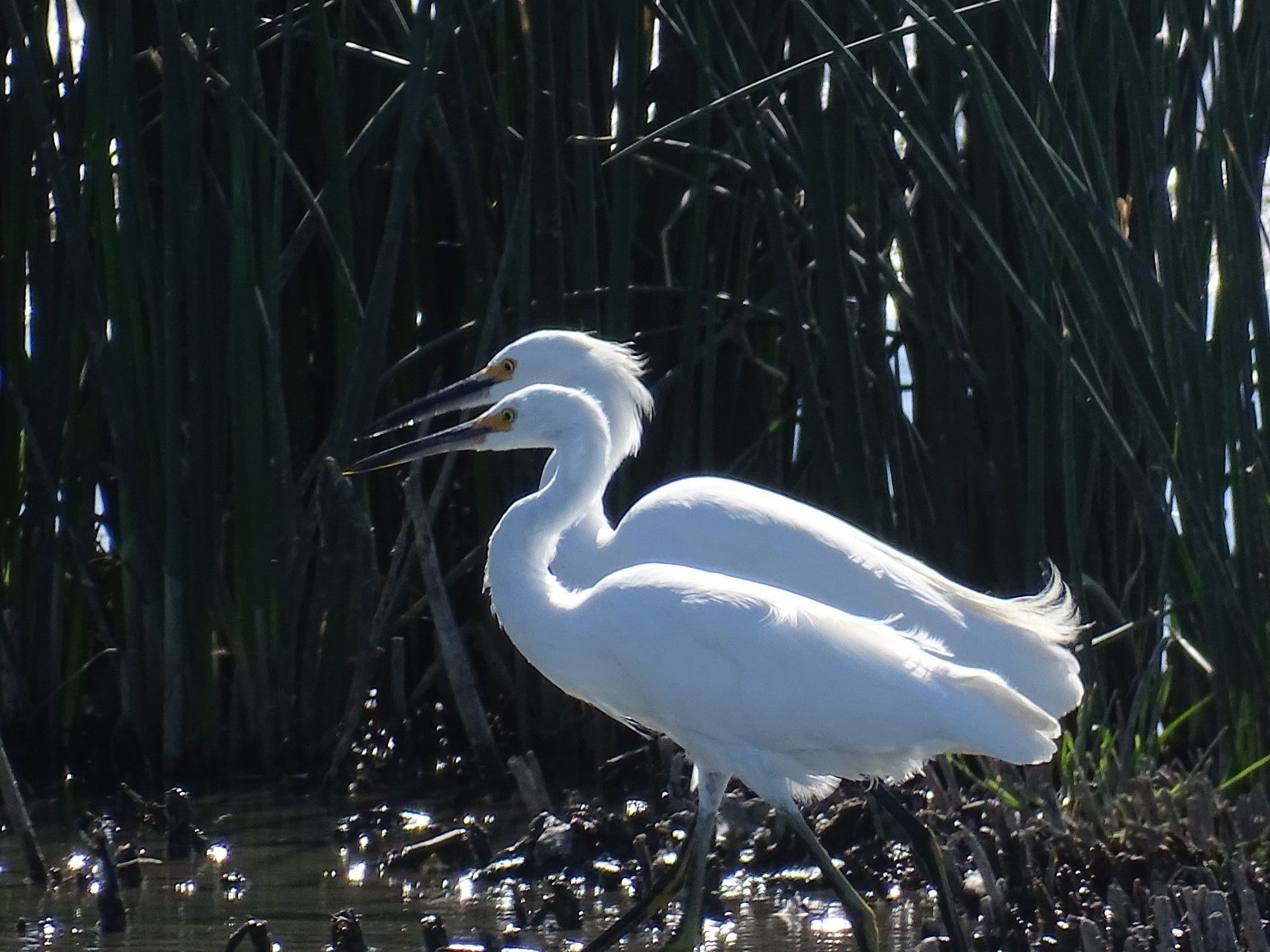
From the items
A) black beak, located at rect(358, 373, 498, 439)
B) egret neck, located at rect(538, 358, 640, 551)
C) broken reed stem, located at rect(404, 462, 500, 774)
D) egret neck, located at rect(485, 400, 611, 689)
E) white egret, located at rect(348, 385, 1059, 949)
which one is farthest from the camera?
broken reed stem, located at rect(404, 462, 500, 774)

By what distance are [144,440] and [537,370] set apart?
3.60ft

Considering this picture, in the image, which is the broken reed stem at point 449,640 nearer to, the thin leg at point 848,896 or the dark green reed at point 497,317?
the dark green reed at point 497,317

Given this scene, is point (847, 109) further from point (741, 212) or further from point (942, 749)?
point (942, 749)

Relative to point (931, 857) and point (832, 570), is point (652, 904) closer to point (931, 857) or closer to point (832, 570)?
point (931, 857)

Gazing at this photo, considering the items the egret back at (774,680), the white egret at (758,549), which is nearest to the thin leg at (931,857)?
the egret back at (774,680)

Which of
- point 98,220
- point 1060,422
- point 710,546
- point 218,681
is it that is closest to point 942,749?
point 710,546

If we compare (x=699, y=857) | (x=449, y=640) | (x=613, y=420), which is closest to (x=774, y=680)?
(x=699, y=857)

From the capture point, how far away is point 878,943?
4.02m

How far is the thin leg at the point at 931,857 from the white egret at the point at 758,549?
34cm

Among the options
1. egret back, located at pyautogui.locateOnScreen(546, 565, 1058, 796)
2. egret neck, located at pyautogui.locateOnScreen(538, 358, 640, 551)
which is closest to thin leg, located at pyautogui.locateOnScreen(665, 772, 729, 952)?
egret back, located at pyautogui.locateOnScreen(546, 565, 1058, 796)

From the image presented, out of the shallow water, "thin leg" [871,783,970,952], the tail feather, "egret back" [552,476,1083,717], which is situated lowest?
the shallow water

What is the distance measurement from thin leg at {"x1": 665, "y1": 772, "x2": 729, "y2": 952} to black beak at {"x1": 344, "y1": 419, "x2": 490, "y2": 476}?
857 mm

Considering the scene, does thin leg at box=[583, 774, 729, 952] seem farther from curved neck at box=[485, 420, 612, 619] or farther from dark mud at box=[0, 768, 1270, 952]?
curved neck at box=[485, 420, 612, 619]

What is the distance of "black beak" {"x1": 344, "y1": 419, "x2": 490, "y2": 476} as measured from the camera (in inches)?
168
